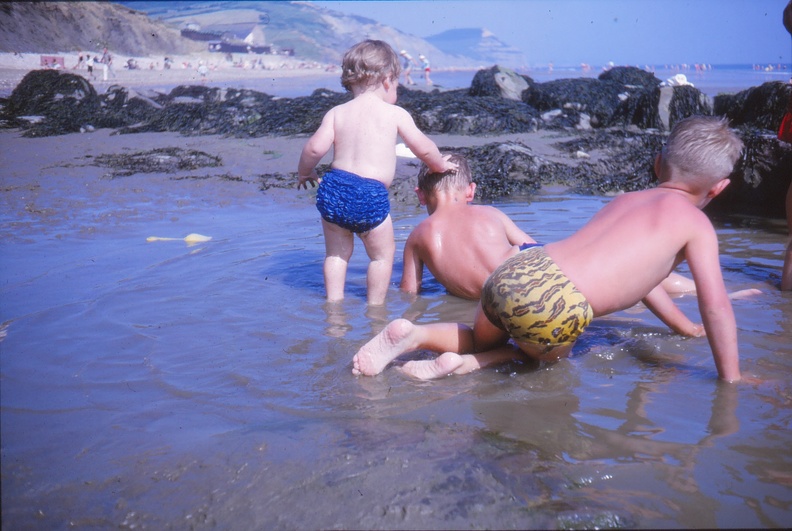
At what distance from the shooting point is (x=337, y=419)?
7.57 ft

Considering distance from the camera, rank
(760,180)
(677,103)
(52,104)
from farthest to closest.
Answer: (52,104) < (677,103) < (760,180)

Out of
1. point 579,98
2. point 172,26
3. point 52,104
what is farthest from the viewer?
point 172,26

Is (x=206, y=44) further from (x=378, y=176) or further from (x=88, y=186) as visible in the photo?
(x=378, y=176)

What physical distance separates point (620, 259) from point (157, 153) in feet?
24.7

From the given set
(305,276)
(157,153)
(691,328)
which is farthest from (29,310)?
(157,153)

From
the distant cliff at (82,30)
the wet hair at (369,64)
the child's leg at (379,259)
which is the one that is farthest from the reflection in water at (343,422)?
the distant cliff at (82,30)

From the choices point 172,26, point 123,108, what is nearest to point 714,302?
point 123,108

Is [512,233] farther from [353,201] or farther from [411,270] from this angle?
[353,201]

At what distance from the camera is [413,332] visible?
9.20 ft

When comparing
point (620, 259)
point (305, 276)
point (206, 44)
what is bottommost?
point (305, 276)

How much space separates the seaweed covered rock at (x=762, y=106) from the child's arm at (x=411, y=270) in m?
5.49

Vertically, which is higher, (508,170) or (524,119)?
(524,119)

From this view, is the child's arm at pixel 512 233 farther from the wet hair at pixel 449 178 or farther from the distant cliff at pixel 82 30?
the distant cliff at pixel 82 30

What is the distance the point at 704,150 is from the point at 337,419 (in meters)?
1.85
